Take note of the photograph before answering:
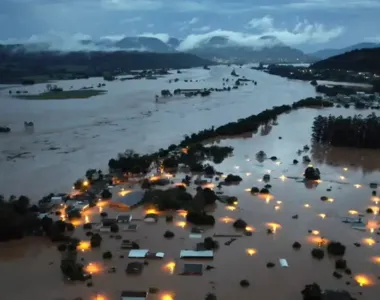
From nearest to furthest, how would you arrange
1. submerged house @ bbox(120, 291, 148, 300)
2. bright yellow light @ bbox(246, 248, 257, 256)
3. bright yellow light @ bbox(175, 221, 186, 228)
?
submerged house @ bbox(120, 291, 148, 300) → bright yellow light @ bbox(246, 248, 257, 256) → bright yellow light @ bbox(175, 221, 186, 228)

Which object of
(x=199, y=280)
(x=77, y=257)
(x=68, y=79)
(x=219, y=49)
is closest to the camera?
(x=199, y=280)

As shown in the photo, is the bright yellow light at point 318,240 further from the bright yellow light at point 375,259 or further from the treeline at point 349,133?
the treeline at point 349,133

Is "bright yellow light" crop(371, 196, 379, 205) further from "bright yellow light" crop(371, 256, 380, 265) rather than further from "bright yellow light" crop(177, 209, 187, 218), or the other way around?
"bright yellow light" crop(177, 209, 187, 218)

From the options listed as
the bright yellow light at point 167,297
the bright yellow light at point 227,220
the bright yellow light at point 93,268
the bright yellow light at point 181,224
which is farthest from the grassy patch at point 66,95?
the bright yellow light at point 167,297

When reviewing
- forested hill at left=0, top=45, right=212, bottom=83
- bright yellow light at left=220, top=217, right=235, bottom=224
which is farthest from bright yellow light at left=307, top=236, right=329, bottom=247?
forested hill at left=0, top=45, right=212, bottom=83

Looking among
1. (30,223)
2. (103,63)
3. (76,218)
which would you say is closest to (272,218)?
(76,218)

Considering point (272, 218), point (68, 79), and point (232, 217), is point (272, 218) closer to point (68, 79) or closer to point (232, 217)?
point (232, 217)

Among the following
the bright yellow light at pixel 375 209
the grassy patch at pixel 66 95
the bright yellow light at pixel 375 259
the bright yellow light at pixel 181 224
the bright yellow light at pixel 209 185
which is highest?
the grassy patch at pixel 66 95
